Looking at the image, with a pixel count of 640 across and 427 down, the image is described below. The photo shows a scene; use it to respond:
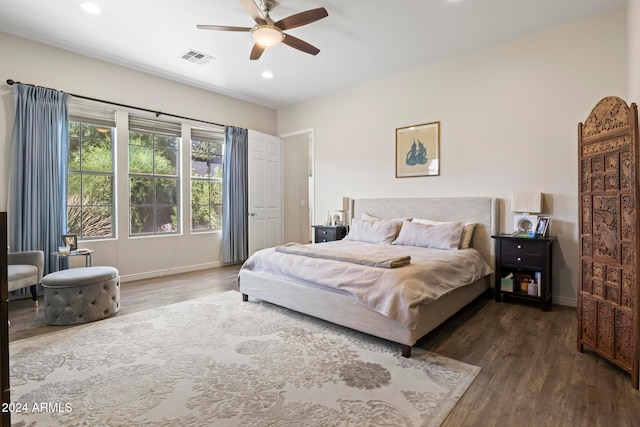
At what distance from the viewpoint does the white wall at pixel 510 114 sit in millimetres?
3414

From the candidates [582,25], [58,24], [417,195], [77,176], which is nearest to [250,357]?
[417,195]

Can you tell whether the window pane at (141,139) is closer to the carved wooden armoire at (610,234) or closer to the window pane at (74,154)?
the window pane at (74,154)

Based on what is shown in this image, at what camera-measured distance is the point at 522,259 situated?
348 cm

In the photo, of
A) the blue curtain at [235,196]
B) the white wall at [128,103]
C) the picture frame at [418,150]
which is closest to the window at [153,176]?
the white wall at [128,103]

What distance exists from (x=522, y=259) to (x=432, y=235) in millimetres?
961

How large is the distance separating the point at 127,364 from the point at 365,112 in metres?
4.59

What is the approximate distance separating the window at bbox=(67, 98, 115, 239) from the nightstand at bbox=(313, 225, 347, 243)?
10.2 feet

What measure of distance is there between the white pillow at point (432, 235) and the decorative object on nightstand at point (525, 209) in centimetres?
60

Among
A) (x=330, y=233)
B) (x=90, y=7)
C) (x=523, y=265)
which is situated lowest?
(x=523, y=265)

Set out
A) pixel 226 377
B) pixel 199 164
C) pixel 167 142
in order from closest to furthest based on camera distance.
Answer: pixel 226 377 < pixel 167 142 < pixel 199 164

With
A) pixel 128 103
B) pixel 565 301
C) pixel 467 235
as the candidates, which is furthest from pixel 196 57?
pixel 565 301

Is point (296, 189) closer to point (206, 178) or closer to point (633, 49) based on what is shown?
point (206, 178)

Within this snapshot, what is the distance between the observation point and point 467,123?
4.22m

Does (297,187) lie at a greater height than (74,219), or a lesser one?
greater
